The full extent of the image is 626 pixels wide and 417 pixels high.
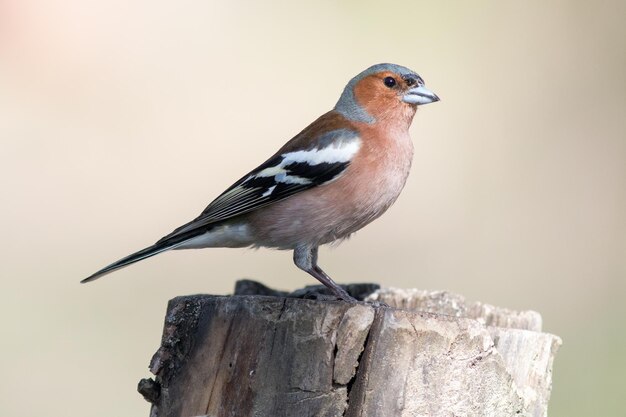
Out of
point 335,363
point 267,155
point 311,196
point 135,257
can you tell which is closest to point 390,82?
point 311,196

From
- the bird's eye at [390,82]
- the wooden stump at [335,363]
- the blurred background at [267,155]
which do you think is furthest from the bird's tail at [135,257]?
the blurred background at [267,155]

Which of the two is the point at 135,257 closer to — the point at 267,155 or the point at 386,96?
the point at 386,96

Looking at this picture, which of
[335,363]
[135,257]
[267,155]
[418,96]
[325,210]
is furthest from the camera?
[267,155]

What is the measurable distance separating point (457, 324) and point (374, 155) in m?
Result: 1.94

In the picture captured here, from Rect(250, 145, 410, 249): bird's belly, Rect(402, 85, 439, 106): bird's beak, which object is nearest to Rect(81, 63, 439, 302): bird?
Rect(250, 145, 410, 249): bird's belly

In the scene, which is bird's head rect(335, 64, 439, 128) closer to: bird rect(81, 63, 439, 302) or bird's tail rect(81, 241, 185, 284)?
bird rect(81, 63, 439, 302)

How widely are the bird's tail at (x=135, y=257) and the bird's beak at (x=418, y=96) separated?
1.56m

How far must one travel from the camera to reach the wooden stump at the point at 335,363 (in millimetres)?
3658

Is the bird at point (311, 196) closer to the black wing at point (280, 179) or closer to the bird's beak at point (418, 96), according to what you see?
the black wing at point (280, 179)

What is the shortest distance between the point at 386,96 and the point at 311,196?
0.88 m

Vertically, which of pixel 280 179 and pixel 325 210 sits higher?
pixel 280 179

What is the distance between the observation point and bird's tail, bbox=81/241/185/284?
16.9 ft

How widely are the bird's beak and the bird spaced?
0.20m

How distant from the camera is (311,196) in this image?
17.7 ft
